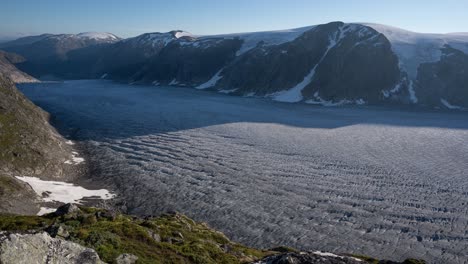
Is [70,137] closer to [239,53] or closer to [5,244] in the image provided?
[5,244]

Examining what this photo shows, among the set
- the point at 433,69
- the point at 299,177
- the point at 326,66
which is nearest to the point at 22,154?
the point at 299,177

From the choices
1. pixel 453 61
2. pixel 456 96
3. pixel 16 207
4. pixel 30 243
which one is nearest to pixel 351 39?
pixel 453 61

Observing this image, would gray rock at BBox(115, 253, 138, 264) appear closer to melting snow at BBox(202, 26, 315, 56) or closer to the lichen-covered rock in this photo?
the lichen-covered rock

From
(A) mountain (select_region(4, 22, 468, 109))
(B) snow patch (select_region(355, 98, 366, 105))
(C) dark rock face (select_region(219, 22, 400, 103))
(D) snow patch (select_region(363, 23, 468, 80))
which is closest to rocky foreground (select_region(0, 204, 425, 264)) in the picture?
(B) snow patch (select_region(355, 98, 366, 105))

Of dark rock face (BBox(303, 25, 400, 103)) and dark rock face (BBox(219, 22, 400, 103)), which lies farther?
dark rock face (BBox(219, 22, 400, 103))

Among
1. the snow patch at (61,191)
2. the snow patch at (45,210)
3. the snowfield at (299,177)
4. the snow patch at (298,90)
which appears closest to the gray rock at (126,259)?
the snowfield at (299,177)

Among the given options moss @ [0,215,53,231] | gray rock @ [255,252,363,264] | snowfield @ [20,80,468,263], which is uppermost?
gray rock @ [255,252,363,264]

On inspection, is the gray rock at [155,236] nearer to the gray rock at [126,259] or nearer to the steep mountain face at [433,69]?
the gray rock at [126,259]
